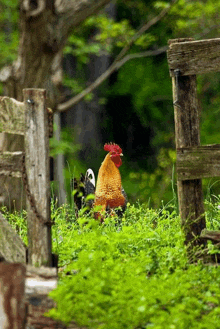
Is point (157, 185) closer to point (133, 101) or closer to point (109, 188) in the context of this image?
point (133, 101)

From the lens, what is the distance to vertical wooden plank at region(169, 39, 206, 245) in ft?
19.3

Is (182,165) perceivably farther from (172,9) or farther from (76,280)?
(172,9)

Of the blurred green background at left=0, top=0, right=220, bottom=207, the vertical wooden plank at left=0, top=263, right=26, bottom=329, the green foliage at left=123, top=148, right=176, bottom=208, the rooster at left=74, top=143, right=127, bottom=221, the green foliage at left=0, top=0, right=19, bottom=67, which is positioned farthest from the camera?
the blurred green background at left=0, top=0, right=220, bottom=207

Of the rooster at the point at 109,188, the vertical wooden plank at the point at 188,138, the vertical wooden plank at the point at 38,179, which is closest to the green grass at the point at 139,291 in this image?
the vertical wooden plank at the point at 188,138

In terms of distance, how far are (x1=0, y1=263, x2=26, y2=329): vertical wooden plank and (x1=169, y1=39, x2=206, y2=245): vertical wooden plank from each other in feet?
6.91

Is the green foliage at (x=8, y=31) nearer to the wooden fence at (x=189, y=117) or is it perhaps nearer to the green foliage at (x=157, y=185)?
the green foliage at (x=157, y=185)

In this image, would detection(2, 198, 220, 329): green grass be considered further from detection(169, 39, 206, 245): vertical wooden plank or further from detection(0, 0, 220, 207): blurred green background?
detection(0, 0, 220, 207): blurred green background

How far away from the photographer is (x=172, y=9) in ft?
54.6

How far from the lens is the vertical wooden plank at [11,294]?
418 centimetres

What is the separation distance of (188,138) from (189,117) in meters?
0.19

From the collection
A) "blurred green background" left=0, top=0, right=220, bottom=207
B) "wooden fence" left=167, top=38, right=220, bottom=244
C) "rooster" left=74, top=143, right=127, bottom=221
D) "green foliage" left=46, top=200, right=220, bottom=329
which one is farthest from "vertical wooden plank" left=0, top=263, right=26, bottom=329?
"blurred green background" left=0, top=0, right=220, bottom=207

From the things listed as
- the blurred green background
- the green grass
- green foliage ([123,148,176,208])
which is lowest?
the green grass

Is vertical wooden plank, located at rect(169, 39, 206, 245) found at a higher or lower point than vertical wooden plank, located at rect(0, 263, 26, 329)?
higher

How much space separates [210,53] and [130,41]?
1034 cm
